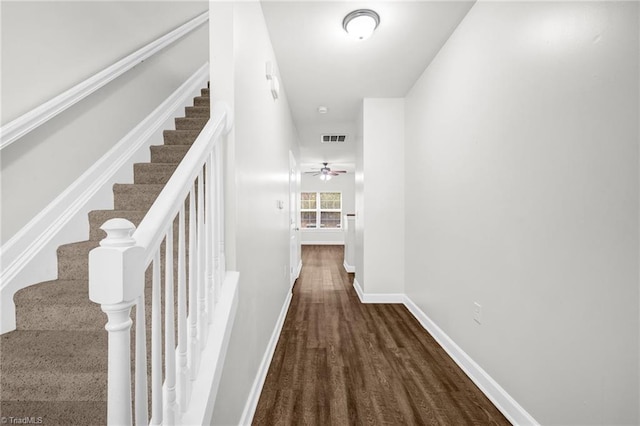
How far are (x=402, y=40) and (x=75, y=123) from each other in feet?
8.46

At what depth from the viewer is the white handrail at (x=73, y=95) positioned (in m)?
1.32

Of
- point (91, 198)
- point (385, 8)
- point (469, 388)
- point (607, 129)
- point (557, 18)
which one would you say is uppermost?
point (385, 8)

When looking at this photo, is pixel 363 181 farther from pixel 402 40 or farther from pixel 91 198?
pixel 91 198

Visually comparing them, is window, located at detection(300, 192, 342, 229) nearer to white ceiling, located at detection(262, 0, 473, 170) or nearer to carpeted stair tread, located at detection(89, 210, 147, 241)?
white ceiling, located at detection(262, 0, 473, 170)

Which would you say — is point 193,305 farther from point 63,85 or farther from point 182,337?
point 63,85

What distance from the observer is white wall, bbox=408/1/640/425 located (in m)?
0.99

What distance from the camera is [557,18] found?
4.06ft

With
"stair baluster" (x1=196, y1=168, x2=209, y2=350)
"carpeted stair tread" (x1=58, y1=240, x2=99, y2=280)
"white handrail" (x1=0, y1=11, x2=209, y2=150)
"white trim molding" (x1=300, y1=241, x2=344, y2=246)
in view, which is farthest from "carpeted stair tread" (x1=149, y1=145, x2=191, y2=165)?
"white trim molding" (x1=300, y1=241, x2=344, y2=246)

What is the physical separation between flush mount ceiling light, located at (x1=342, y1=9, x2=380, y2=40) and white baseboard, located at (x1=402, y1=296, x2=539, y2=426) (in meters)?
2.56

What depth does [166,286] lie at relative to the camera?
807 mm

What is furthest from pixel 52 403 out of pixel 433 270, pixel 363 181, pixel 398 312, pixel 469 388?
pixel 363 181

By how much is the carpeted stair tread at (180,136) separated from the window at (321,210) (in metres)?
7.46

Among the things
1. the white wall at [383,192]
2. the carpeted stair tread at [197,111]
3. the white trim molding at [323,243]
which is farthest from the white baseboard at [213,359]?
the white trim molding at [323,243]

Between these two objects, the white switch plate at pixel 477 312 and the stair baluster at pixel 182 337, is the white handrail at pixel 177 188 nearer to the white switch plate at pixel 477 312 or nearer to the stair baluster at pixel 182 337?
the stair baluster at pixel 182 337
